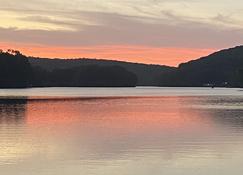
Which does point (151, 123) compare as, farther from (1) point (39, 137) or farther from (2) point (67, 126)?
(1) point (39, 137)

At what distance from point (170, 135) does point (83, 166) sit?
32.5 feet

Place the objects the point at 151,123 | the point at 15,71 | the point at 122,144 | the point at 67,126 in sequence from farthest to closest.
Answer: the point at 15,71, the point at 151,123, the point at 67,126, the point at 122,144

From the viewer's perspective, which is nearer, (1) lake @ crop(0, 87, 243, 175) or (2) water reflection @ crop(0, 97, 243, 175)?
(1) lake @ crop(0, 87, 243, 175)

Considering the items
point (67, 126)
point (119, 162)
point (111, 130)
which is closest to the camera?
point (119, 162)

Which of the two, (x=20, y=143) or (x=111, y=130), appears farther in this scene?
(x=111, y=130)

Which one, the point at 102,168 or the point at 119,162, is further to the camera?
the point at 119,162

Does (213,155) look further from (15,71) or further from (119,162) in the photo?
(15,71)

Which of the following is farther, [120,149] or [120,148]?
[120,148]

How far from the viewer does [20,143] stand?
21.8m

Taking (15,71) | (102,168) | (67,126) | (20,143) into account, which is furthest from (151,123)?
(15,71)

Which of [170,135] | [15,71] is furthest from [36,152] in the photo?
[15,71]

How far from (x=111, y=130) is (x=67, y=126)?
357 centimetres

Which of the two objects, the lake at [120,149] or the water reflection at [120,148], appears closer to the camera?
the lake at [120,149]

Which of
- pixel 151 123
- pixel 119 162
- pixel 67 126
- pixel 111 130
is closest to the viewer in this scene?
pixel 119 162
